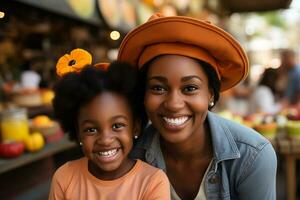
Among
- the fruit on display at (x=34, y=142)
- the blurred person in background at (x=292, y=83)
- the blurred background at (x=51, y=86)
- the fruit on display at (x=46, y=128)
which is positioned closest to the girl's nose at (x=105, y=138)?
the blurred background at (x=51, y=86)

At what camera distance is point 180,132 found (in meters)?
1.63

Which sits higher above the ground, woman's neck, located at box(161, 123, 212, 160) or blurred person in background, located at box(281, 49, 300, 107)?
blurred person in background, located at box(281, 49, 300, 107)

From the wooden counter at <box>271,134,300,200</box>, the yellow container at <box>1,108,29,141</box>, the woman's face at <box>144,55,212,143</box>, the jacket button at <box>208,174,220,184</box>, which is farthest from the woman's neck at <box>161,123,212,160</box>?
the wooden counter at <box>271,134,300,200</box>

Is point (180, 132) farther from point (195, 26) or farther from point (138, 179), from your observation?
point (195, 26)

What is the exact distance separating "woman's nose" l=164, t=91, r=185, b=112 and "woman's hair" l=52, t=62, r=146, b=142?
0.58 ft

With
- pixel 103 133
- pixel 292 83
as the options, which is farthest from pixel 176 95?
pixel 292 83

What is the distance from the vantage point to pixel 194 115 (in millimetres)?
1613

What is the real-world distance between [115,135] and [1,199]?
59.7 inches

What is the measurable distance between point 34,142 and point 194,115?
173cm

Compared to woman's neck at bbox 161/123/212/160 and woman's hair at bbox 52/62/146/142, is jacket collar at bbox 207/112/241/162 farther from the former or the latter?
woman's hair at bbox 52/62/146/142

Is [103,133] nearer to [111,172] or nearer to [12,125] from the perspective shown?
[111,172]

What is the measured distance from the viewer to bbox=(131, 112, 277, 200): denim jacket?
5.72 feet

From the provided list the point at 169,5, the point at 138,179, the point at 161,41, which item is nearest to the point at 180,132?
the point at 138,179

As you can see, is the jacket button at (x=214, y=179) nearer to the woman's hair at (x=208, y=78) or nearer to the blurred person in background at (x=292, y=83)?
the woman's hair at (x=208, y=78)
